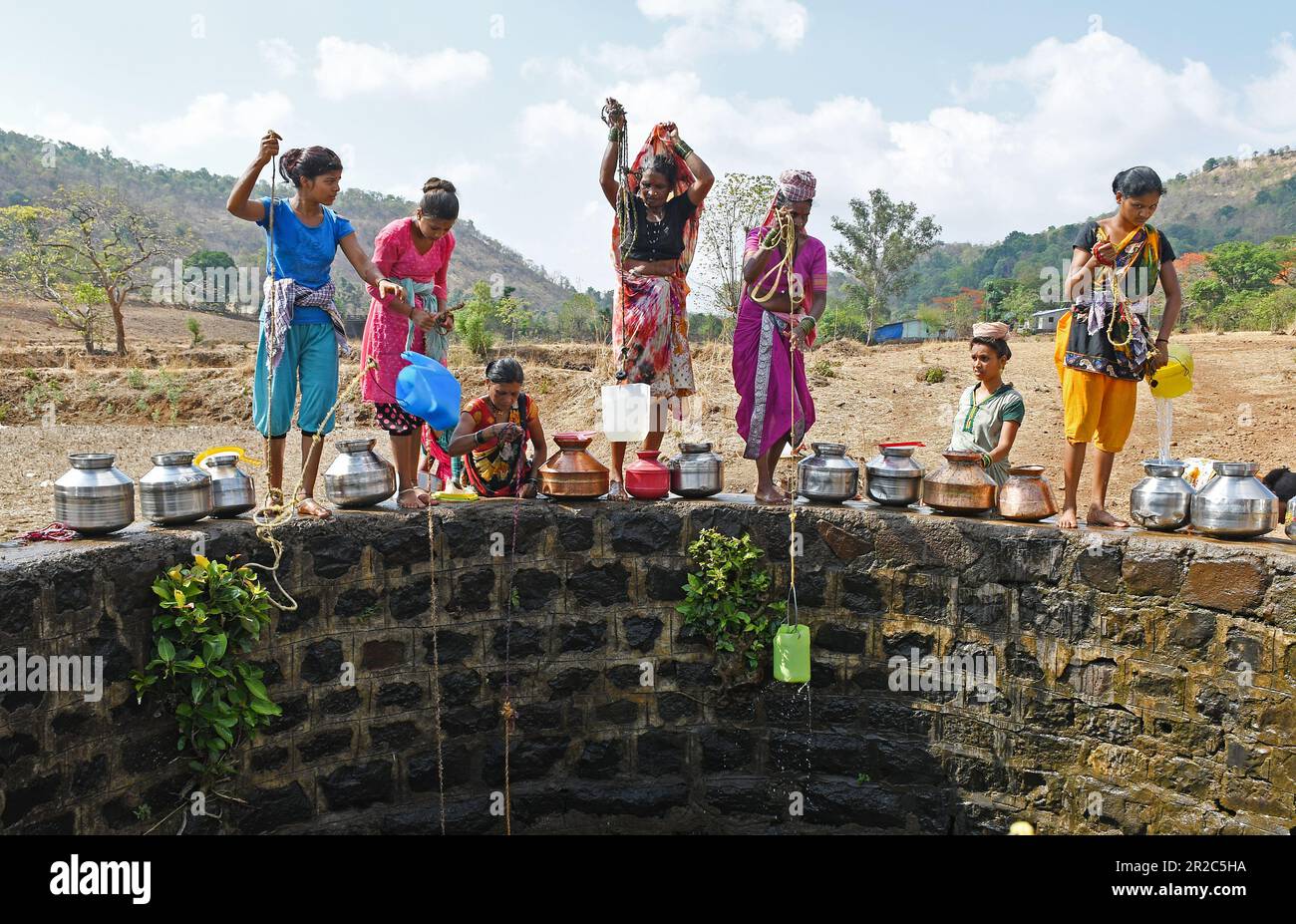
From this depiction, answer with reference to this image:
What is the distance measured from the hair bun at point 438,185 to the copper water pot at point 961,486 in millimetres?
2614

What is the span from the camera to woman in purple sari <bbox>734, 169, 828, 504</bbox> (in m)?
4.34

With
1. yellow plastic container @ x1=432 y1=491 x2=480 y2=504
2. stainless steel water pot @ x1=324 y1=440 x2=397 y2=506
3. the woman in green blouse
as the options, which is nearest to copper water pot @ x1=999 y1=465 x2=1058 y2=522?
the woman in green blouse

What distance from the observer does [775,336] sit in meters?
4.40

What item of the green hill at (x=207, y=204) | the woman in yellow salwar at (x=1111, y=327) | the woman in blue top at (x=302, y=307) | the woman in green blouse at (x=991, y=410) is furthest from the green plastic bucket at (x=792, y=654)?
the green hill at (x=207, y=204)

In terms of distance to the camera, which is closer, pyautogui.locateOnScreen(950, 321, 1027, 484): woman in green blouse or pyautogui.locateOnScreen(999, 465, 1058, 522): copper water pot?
pyautogui.locateOnScreen(999, 465, 1058, 522): copper water pot

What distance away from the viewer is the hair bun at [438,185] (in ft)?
13.6

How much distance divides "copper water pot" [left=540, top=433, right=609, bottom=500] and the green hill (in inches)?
1708

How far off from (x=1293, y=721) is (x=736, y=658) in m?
2.21

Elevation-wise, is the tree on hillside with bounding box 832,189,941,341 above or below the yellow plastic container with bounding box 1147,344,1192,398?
above

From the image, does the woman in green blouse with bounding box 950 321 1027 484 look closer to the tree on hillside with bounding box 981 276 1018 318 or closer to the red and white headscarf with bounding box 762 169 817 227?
the red and white headscarf with bounding box 762 169 817 227

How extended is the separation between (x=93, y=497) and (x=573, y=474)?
76.4 inches

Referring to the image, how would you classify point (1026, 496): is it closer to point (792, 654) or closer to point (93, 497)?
point (792, 654)

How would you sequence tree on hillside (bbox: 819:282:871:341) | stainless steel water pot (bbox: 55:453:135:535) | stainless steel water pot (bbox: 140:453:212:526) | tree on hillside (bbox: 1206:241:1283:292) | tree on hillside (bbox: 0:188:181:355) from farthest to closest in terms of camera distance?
tree on hillside (bbox: 1206:241:1283:292), tree on hillside (bbox: 819:282:871:341), tree on hillside (bbox: 0:188:181:355), stainless steel water pot (bbox: 140:453:212:526), stainless steel water pot (bbox: 55:453:135:535)

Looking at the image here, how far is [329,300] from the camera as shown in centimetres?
401
